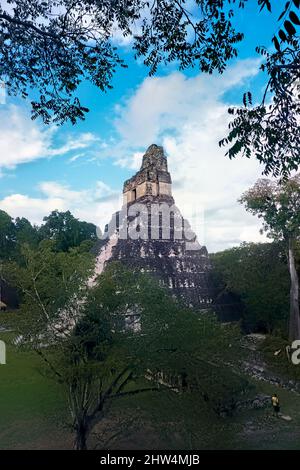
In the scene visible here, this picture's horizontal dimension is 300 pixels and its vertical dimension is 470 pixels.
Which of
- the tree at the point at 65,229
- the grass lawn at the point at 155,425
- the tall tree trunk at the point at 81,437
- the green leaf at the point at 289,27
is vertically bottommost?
the grass lawn at the point at 155,425

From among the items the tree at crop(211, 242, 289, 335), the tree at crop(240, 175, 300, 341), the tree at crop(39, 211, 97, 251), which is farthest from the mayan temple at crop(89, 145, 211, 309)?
the tree at crop(39, 211, 97, 251)

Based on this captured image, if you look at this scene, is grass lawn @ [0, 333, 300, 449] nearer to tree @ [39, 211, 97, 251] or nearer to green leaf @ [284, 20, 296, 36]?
green leaf @ [284, 20, 296, 36]

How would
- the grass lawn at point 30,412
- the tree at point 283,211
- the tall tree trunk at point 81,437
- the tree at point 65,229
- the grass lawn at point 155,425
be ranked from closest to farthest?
the tall tree trunk at point 81,437, the grass lawn at point 155,425, the grass lawn at point 30,412, the tree at point 283,211, the tree at point 65,229

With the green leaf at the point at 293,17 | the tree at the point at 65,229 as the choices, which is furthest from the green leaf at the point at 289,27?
the tree at the point at 65,229

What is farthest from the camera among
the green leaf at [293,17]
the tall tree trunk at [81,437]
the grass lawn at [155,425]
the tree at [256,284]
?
the tree at [256,284]

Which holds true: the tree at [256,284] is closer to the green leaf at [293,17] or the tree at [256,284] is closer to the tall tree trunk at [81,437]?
the tall tree trunk at [81,437]

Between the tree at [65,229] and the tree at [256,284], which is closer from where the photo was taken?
the tree at [256,284]

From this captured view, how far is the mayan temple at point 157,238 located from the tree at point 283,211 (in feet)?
15.5

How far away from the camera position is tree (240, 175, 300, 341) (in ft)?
57.8

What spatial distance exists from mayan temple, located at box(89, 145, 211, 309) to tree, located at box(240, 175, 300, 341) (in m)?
4.72

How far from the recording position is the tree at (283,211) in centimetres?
1762

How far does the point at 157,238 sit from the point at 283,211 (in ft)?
23.7

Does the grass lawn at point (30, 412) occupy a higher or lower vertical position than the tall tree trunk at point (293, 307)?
lower

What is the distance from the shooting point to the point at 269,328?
20531 millimetres
